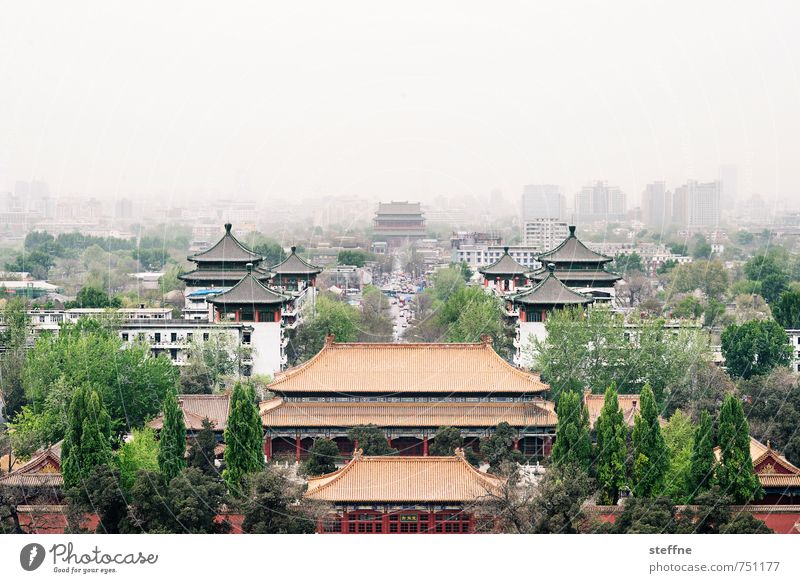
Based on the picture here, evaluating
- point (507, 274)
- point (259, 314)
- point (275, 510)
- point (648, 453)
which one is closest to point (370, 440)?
point (648, 453)

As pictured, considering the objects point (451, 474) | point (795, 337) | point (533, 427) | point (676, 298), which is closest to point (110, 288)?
point (676, 298)

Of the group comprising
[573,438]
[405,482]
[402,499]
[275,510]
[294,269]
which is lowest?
[402,499]

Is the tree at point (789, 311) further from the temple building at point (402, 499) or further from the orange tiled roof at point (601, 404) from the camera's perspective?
the temple building at point (402, 499)

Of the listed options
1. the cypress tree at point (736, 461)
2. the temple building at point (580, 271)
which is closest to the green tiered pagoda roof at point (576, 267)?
the temple building at point (580, 271)

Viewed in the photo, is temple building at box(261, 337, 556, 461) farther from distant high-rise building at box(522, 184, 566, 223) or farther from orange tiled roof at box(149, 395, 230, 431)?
distant high-rise building at box(522, 184, 566, 223)

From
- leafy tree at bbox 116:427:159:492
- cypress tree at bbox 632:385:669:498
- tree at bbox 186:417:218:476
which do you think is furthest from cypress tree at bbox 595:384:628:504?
leafy tree at bbox 116:427:159:492

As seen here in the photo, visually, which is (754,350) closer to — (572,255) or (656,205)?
(572,255)
